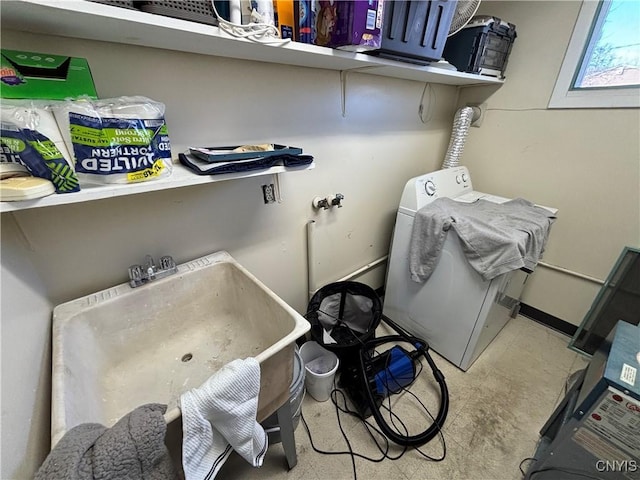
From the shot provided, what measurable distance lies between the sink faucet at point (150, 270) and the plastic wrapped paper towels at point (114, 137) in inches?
15.9

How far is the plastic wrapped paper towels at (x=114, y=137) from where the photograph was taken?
1.94ft

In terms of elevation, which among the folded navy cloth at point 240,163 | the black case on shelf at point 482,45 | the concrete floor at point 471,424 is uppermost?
the black case on shelf at point 482,45

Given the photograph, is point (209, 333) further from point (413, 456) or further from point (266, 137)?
point (413, 456)

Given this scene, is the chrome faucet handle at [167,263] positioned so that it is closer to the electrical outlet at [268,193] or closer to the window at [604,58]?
the electrical outlet at [268,193]

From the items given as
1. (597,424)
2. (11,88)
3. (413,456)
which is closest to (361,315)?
(413,456)

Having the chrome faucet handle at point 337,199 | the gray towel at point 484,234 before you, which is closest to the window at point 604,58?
the gray towel at point 484,234

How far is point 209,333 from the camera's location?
1055 mm

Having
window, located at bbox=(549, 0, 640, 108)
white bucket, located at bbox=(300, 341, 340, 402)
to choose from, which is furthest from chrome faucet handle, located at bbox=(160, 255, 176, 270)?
window, located at bbox=(549, 0, 640, 108)

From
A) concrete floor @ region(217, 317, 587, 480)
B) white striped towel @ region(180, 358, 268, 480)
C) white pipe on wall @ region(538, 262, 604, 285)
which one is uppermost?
white striped towel @ region(180, 358, 268, 480)

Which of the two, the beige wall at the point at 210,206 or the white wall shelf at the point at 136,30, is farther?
the beige wall at the point at 210,206

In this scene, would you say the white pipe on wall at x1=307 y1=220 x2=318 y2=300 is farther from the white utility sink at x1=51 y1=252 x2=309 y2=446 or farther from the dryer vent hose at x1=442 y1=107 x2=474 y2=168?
the dryer vent hose at x1=442 y1=107 x2=474 y2=168

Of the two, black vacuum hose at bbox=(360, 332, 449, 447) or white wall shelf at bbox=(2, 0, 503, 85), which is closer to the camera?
white wall shelf at bbox=(2, 0, 503, 85)

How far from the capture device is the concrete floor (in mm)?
1124

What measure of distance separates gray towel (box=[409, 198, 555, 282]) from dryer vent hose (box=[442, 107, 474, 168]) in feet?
1.25
